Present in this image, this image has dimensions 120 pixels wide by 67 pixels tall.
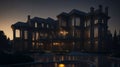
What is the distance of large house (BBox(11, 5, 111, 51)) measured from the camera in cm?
4450

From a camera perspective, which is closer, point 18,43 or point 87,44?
point 87,44

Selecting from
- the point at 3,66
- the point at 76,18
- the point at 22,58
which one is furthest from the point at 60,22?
the point at 3,66

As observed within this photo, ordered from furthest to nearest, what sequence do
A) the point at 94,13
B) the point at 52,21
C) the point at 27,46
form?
the point at 52,21 < the point at 27,46 < the point at 94,13

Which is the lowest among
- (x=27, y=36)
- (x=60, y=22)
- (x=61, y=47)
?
(x=61, y=47)

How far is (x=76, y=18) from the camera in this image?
49219 millimetres

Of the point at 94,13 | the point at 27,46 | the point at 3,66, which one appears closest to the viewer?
the point at 3,66

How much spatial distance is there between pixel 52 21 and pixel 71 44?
12.3 m

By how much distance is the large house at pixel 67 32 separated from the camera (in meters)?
44.5

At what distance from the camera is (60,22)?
52344mm

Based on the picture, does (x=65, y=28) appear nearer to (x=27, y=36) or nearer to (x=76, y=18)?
(x=76, y=18)

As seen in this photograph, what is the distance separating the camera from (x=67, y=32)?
51.6m

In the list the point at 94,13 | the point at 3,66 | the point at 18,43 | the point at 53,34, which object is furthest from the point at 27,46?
the point at 3,66

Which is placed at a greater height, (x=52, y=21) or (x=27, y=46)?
(x=52, y=21)

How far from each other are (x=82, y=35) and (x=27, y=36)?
61.6ft
